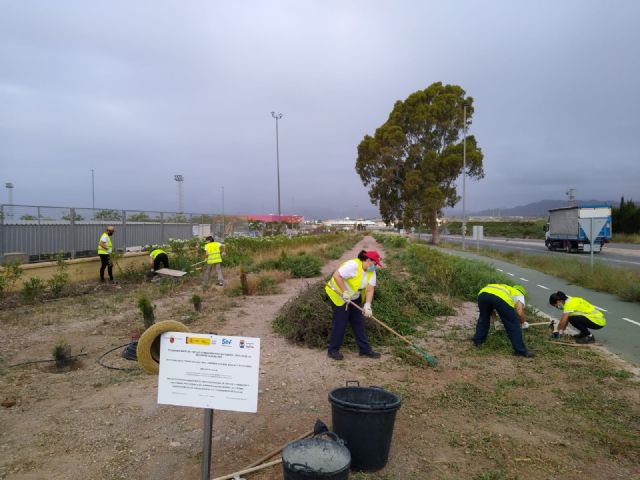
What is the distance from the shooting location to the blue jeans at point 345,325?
6.32 m

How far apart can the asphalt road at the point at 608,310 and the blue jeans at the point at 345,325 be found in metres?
3.83

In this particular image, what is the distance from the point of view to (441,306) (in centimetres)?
979

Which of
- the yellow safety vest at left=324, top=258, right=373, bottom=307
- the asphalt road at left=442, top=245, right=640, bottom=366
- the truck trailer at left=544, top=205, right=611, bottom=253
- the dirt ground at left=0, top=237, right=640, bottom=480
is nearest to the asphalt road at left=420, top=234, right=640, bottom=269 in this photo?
the truck trailer at left=544, top=205, right=611, bottom=253

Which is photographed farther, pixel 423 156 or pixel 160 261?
pixel 423 156

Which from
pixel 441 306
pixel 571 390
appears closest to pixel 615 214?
pixel 441 306

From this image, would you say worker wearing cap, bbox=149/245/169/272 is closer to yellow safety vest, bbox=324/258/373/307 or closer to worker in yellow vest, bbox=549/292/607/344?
yellow safety vest, bbox=324/258/373/307

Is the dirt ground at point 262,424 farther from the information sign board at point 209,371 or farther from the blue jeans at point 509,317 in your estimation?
the information sign board at point 209,371

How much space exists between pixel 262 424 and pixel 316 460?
1.40m

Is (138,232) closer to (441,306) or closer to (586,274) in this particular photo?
(441,306)

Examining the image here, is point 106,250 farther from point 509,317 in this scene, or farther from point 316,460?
point 316,460

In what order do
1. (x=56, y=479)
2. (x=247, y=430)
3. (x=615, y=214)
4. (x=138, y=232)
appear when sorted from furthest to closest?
(x=615, y=214), (x=138, y=232), (x=247, y=430), (x=56, y=479)

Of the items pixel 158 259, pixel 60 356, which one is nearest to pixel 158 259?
pixel 158 259

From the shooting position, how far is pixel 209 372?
2840mm

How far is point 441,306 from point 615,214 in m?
43.7
